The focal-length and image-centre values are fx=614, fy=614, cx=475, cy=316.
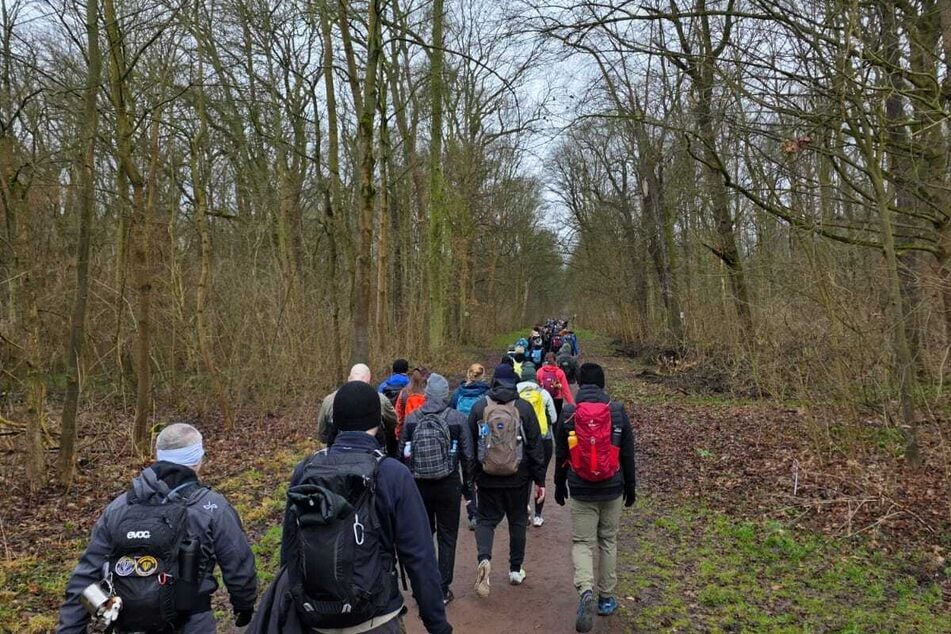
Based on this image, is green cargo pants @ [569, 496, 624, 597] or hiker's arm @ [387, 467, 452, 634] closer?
hiker's arm @ [387, 467, 452, 634]

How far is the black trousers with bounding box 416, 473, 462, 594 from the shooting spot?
4.90m

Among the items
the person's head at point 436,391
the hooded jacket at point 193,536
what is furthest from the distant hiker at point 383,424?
the hooded jacket at point 193,536

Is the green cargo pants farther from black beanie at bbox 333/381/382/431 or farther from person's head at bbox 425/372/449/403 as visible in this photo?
black beanie at bbox 333/381/382/431

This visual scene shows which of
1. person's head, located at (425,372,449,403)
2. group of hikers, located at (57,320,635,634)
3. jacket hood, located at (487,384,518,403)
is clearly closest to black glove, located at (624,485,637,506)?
jacket hood, located at (487,384,518,403)

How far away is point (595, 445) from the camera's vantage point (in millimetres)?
4621

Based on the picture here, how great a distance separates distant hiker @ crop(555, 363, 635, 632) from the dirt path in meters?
0.27

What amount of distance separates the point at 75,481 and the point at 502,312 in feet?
140

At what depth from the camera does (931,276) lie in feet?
22.9

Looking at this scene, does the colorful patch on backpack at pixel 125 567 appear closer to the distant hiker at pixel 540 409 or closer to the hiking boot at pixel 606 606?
the hiking boot at pixel 606 606

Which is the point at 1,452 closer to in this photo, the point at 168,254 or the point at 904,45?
the point at 168,254

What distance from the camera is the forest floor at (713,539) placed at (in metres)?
4.82

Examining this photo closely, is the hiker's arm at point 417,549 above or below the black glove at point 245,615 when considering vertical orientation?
above

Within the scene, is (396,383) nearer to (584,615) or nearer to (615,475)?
(615,475)

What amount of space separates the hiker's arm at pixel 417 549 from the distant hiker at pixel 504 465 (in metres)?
2.37
